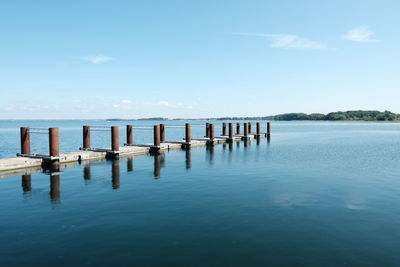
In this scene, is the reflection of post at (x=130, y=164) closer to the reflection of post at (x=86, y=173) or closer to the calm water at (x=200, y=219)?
the calm water at (x=200, y=219)

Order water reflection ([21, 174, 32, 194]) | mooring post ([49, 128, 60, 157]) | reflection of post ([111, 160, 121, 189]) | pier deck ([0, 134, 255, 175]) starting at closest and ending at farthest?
1. water reflection ([21, 174, 32, 194])
2. reflection of post ([111, 160, 121, 189])
3. pier deck ([0, 134, 255, 175])
4. mooring post ([49, 128, 60, 157])

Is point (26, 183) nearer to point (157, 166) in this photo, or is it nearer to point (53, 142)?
point (53, 142)

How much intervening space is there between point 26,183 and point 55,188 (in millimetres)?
2605

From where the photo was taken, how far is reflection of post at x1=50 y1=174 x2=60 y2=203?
1504cm

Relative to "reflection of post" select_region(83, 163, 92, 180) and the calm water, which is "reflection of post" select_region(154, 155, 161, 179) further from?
"reflection of post" select_region(83, 163, 92, 180)

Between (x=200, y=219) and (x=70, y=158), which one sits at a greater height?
(x=70, y=158)

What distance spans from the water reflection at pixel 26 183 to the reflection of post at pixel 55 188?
116 cm

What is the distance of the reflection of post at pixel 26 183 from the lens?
663 inches

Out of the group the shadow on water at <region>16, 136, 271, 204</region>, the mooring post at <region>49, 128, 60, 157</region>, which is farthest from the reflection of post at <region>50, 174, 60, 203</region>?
the mooring post at <region>49, 128, 60, 157</region>

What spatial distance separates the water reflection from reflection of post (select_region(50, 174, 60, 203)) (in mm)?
1164

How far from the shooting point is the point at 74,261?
8.34m

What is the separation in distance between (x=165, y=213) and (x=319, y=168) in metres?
Answer: 17.1

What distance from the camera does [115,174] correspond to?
862 inches

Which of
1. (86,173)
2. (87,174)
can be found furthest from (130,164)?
(87,174)
